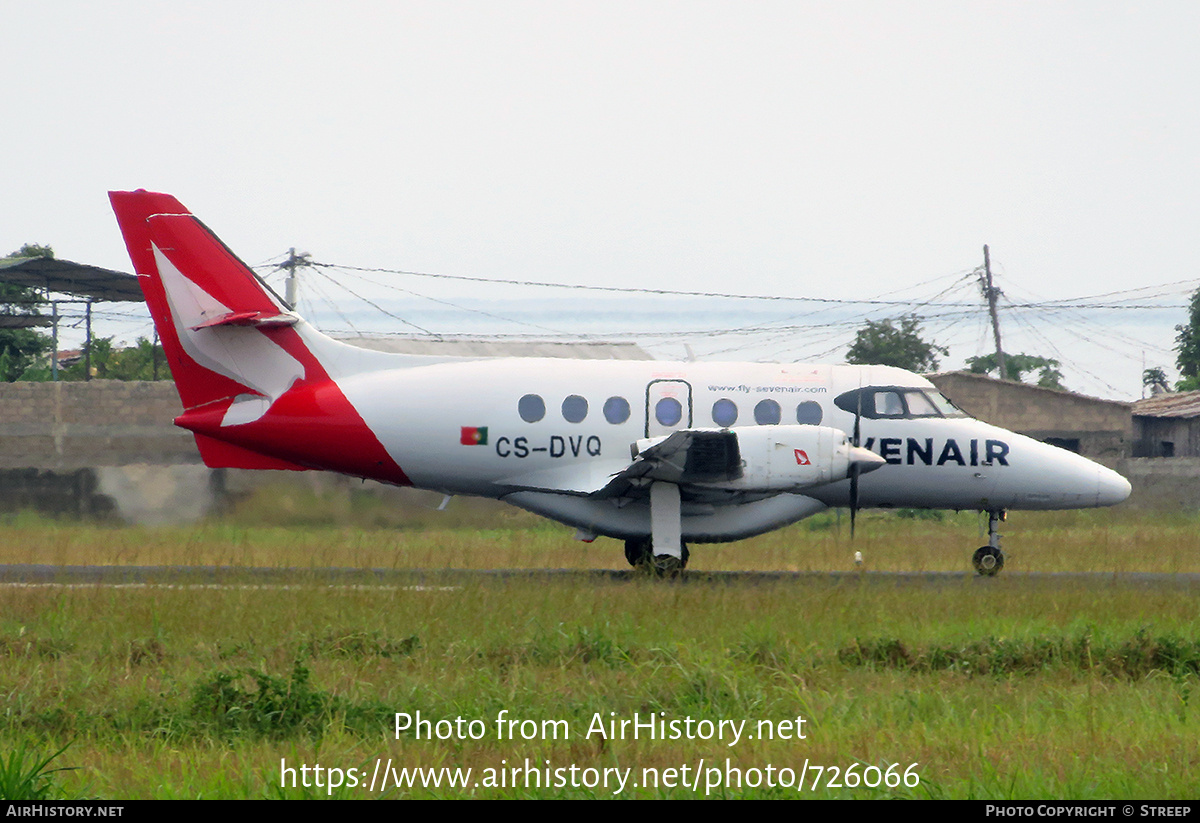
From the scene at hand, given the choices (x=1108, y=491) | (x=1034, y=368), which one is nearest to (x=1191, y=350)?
(x=1034, y=368)

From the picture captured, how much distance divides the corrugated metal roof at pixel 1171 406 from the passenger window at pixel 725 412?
104 feet

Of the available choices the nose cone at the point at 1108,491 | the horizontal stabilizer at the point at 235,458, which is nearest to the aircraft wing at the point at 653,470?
the horizontal stabilizer at the point at 235,458

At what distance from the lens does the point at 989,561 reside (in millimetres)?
16969

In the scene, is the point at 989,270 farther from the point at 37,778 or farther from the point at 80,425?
the point at 37,778

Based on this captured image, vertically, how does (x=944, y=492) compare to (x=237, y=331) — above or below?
below

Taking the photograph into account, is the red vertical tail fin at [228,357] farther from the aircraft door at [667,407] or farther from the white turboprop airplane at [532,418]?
the aircraft door at [667,407]

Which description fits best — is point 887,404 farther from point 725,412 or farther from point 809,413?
point 725,412

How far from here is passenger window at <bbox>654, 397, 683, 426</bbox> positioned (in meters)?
16.8

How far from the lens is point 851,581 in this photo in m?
15.0

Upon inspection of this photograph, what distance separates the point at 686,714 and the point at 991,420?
2914cm

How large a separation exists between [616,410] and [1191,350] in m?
45.5

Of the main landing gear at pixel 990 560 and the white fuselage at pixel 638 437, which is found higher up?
the white fuselage at pixel 638 437

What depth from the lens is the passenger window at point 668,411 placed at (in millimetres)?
16812

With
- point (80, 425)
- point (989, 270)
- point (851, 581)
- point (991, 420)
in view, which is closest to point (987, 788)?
point (851, 581)
